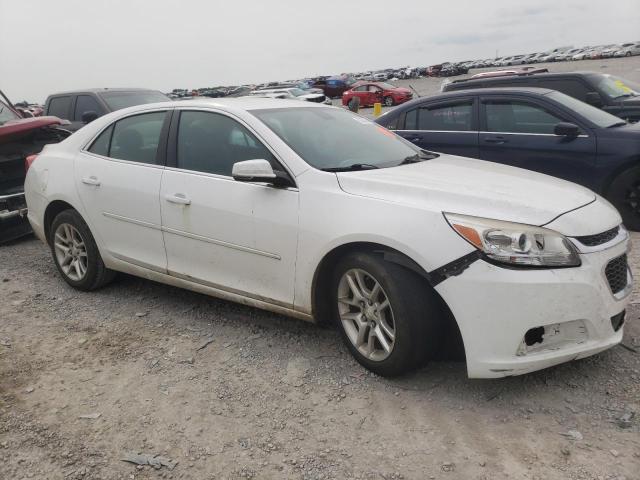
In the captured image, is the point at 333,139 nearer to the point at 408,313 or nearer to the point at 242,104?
the point at 242,104

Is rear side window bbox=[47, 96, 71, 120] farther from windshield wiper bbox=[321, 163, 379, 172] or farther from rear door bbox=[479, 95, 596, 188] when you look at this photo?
windshield wiper bbox=[321, 163, 379, 172]

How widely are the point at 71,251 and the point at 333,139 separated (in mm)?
2497

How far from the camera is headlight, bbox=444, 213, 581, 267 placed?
2.71m

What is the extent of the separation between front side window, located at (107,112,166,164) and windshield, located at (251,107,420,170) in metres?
0.86

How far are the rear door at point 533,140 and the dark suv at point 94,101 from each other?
537 cm

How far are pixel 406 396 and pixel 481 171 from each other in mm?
1502

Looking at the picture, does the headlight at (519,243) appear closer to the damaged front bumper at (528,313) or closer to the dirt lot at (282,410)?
the damaged front bumper at (528,313)

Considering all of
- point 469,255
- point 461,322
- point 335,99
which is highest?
point 469,255

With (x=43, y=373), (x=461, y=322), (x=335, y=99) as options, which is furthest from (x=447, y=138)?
(x=335, y=99)

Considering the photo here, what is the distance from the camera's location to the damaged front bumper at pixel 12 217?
6.20 metres

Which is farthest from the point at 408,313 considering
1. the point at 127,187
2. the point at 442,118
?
the point at 442,118

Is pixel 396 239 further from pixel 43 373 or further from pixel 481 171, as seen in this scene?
pixel 43 373

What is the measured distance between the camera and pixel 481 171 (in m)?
3.61

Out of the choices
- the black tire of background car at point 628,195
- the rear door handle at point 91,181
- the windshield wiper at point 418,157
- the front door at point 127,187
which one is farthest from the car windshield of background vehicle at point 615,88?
the rear door handle at point 91,181
